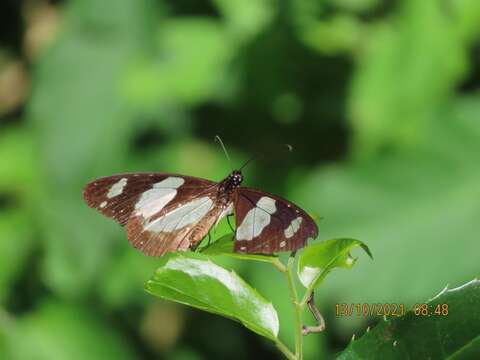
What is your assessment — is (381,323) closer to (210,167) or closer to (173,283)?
(173,283)

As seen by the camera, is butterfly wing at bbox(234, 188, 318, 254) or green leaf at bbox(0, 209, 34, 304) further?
green leaf at bbox(0, 209, 34, 304)

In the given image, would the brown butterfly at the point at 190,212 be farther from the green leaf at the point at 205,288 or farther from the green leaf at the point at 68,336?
the green leaf at the point at 68,336

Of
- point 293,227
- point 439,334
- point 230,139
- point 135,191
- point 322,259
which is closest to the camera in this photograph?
point 439,334

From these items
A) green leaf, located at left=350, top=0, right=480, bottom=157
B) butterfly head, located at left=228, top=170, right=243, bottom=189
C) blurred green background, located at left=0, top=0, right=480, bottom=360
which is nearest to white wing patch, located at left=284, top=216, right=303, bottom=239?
butterfly head, located at left=228, top=170, right=243, bottom=189

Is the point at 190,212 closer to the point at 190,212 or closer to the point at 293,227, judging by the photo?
the point at 190,212

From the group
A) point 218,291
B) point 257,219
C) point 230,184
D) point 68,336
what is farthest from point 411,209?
point 218,291

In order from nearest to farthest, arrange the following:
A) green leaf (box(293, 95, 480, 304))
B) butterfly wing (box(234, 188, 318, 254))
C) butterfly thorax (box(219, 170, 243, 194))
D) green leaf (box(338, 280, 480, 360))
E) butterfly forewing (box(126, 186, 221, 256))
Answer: green leaf (box(338, 280, 480, 360))
butterfly wing (box(234, 188, 318, 254))
butterfly forewing (box(126, 186, 221, 256))
butterfly thorax (box(219, 170, 243, 194))
green leaf (box(293, 95, 480, 304))

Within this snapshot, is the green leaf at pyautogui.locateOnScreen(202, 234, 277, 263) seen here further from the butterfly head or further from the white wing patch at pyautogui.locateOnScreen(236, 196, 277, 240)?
the butterfly head
